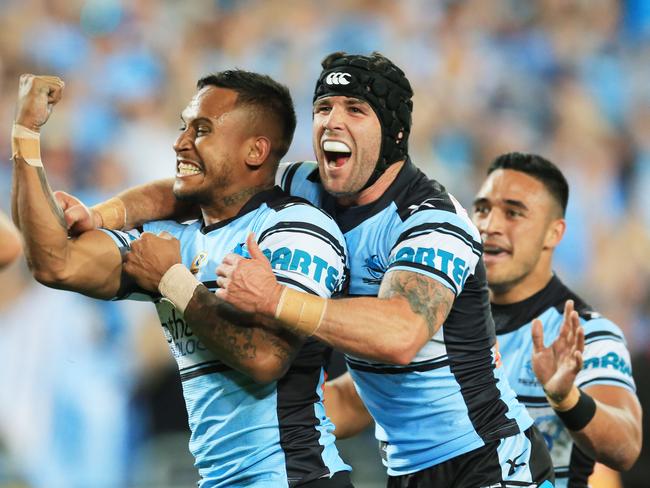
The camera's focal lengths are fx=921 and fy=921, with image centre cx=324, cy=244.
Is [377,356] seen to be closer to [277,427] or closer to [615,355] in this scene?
[277,427]

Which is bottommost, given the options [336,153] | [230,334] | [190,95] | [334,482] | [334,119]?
[334,482]

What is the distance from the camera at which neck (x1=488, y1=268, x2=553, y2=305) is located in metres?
4.77

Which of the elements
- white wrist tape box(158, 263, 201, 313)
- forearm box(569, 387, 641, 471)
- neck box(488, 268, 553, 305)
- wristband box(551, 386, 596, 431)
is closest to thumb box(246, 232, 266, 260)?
white wrist tape box(158, 263, 201, 313)

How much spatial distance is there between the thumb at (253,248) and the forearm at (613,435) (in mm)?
1723

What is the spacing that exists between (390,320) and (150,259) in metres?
0.92

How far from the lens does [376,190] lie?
3.68 metres

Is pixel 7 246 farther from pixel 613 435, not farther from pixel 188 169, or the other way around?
pixel 613 435

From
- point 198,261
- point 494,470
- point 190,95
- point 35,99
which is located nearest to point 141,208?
point 198,261

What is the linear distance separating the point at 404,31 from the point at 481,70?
0.84 m

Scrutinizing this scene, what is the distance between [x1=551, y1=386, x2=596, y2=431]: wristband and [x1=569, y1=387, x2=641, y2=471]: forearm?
0.03 m

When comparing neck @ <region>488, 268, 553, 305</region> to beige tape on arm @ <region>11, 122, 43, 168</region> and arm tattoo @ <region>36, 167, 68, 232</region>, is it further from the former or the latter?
beige tape on arm @ <region>11, 122, 43, 168</region>

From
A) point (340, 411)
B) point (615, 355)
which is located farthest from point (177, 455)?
point (615, 355)

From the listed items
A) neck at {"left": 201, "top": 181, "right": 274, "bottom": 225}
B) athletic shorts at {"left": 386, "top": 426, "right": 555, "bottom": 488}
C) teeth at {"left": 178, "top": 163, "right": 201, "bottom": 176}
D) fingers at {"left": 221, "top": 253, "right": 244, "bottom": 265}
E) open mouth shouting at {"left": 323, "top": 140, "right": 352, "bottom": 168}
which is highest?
open mouth shouting at {"left": 323, "top": 140, "right": 352, "bottom": 168}

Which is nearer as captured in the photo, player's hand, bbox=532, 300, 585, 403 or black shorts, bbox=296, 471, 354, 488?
black shorts, bbox=296, 471, 354, 488
